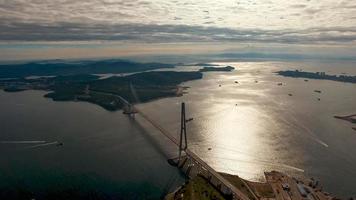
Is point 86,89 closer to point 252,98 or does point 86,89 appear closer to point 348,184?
point 252,98

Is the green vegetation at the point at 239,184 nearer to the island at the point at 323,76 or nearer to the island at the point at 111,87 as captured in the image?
the island at the point at 111,87

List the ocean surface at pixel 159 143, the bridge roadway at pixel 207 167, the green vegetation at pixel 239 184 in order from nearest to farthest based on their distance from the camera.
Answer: the bridge roadway at pixel 207 167 < the green vegetation at pixel 239 184 < the ocean surface at pixel 159 143

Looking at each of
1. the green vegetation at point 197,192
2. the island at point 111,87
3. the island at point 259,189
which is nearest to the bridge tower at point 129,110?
the island at point 111,87

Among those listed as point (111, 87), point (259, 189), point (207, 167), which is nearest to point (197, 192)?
point (207, 167)

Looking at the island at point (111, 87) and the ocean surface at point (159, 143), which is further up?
the island at point (111, 87)

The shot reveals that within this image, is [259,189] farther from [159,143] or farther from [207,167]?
[159,143]

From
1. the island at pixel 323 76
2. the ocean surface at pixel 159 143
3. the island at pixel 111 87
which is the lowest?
the ocean surface at pixel 159 143

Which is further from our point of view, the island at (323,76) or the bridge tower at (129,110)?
the island at (323,76)
